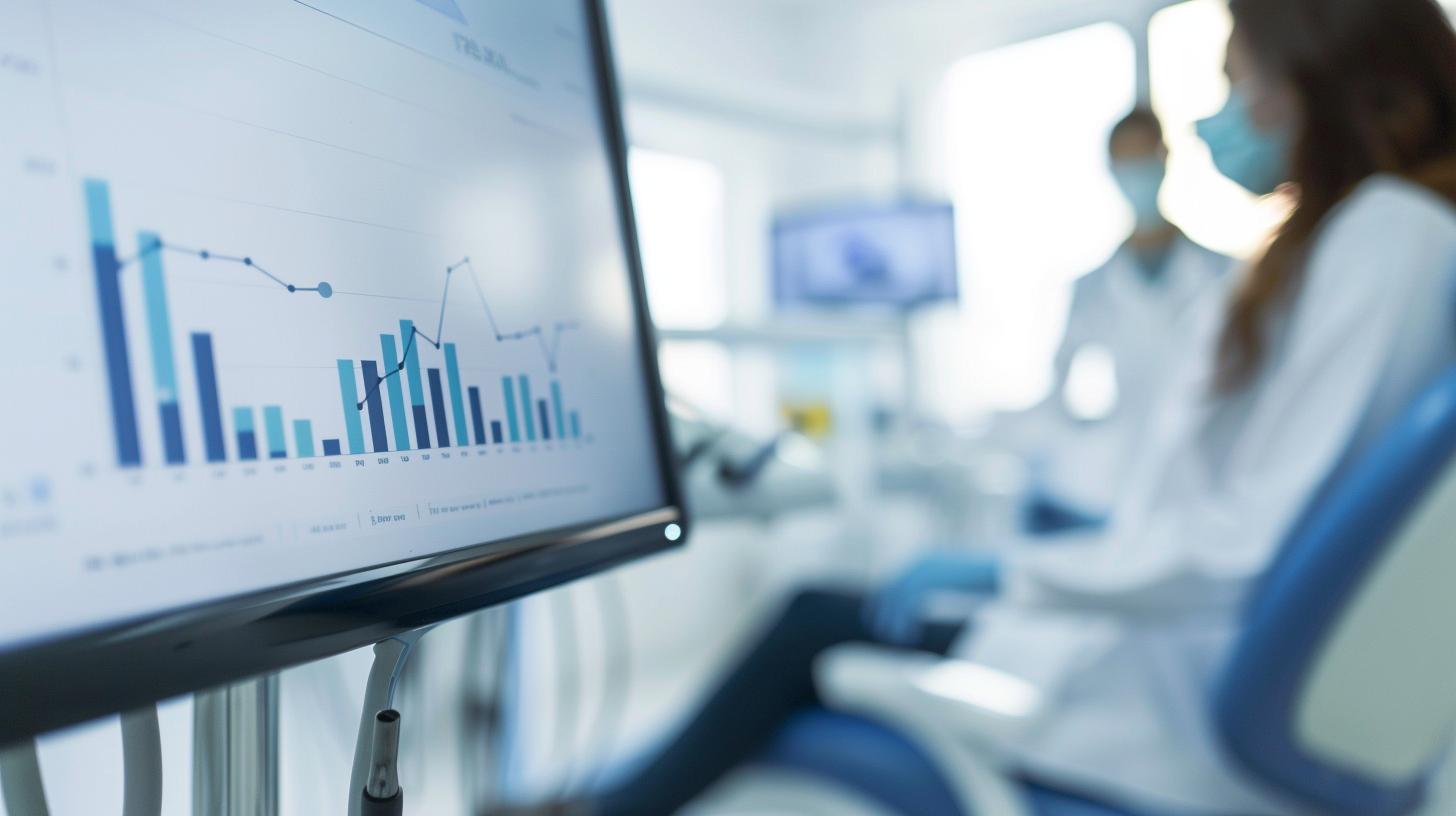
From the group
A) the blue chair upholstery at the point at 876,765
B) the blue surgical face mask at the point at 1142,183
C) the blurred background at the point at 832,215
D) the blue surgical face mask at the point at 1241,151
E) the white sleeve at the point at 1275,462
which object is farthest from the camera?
the blurred background at the point at 832,215

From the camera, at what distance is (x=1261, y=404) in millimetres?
843

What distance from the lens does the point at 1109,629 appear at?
898mm

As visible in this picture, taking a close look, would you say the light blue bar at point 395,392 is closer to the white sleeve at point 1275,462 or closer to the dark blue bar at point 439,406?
the dark blue bar at point 439,406

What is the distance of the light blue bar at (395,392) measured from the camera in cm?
31

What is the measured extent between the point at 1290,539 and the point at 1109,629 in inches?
10.6

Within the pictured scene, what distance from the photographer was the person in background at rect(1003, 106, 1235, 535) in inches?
68.2

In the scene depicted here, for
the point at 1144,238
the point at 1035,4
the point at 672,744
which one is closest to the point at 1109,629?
the point at 672,744

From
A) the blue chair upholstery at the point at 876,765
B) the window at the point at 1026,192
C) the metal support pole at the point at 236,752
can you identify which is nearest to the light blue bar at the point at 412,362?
the metal support pole at the point at 236,752

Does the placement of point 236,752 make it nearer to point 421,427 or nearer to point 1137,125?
point 421,427

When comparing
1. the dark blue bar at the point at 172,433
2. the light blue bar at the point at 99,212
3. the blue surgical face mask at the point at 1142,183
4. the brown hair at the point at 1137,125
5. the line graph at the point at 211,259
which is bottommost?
the dark blue bar at the point at 172,433

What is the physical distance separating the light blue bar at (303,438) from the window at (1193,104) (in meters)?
2.58

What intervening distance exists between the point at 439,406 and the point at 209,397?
0.09 m

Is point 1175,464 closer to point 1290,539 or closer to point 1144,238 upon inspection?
point 1290,539

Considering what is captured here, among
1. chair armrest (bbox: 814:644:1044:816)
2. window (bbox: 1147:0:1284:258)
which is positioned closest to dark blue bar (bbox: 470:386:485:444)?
chair armrest (bbox: 814:644:1044:816)
